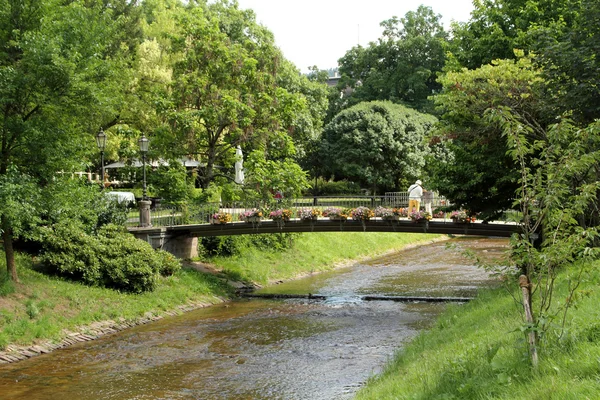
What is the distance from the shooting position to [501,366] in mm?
7918

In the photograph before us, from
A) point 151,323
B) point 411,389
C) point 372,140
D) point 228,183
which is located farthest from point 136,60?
point 411,389

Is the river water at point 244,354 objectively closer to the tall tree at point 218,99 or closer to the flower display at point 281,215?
the flower display at point 281,215

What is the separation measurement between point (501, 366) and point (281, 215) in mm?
17399

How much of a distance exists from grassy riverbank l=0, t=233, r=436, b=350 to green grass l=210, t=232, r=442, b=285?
59 mm

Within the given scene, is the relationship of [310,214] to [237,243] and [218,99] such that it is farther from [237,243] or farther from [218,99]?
[218,99]

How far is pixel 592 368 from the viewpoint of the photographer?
685 centimetres

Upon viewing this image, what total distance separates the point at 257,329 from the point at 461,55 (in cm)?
1641

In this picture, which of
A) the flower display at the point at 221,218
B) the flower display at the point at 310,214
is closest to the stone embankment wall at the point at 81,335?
the flower display at the point at 221,218

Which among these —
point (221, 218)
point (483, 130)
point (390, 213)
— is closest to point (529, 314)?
point (483, 130)

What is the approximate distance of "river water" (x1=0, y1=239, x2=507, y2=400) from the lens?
1322cm

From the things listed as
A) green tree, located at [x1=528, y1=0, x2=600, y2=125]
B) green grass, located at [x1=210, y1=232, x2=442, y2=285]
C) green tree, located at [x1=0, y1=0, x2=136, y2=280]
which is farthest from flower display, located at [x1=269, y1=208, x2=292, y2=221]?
green tree, located at [x1=528, y1=0, x2=600, y2=125]

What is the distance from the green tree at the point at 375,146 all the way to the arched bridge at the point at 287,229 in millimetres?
22567

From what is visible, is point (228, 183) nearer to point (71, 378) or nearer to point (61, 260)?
point (61, 260)

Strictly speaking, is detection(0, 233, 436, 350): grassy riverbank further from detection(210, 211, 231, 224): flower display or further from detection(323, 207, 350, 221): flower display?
detection(323, 207, 350, 221): flower display
